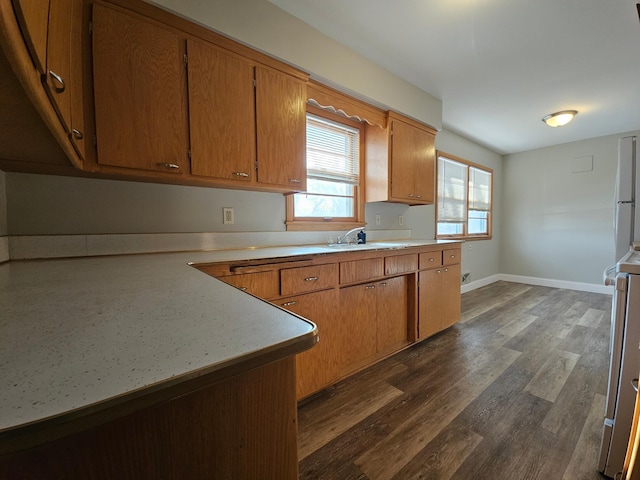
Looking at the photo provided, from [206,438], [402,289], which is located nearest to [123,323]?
[206,438]

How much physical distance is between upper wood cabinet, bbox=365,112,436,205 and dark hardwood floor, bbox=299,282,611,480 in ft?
5.00

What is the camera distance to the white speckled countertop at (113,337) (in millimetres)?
294

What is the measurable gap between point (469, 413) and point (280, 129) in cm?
218

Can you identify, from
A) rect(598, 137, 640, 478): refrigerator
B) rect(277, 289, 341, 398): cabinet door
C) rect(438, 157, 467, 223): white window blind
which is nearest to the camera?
rect(598, 137, 640, 478): refrigerator

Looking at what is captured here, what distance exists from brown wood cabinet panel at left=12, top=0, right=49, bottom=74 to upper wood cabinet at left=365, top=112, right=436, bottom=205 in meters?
2.34

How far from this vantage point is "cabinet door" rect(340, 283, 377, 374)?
6.04 ft

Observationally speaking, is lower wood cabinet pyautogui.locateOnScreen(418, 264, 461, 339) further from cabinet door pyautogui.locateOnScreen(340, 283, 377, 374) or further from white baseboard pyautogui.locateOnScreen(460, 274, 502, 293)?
white baseboard pyautogui.locateOnScreen(460, 274, 502, 293)

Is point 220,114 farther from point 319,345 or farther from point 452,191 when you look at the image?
point 452,191

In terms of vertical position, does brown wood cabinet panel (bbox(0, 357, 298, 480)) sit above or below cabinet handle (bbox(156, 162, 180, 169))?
below

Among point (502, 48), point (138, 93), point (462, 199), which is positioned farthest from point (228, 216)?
point (462, 199)

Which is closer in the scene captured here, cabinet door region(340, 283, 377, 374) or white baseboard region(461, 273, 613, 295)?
cabinet door region(340, 283, 377, 374)

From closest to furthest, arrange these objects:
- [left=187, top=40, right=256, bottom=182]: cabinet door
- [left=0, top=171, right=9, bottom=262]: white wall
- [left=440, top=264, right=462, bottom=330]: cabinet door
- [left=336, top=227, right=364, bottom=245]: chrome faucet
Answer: [left=0, top=171, right=9, bottom=262]: white wall
[left=187, top=40, right=256, bottom=182]: cabinet door
[left=336, top=227, right=364, bottom=245]: chrome faucet
[left=440, top=264, right=462, bottom=330]: cabinet door

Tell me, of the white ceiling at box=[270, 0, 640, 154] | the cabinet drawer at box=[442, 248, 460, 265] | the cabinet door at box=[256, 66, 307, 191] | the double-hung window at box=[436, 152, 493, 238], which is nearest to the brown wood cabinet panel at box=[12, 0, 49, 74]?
the cabinet door at box=[256, 66, 307, 191]


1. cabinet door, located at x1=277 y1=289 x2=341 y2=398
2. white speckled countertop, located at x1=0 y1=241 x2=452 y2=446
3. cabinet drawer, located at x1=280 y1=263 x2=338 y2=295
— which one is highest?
white speckled countertop, located at x1=0 y1=241 x2=452 y2=446
